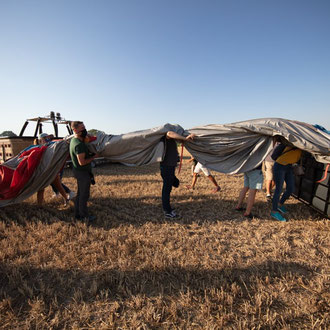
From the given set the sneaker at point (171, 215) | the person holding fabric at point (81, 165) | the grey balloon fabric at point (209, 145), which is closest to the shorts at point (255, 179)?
the grey balloon fabric at point (209, 145)

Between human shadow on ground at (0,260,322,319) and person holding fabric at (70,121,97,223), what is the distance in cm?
142

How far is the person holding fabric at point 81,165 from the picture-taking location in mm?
3394

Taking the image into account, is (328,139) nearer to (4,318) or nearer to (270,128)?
(270,128)

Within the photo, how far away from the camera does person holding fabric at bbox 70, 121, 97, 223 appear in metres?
3.39

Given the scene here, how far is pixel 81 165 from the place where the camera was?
3.44m

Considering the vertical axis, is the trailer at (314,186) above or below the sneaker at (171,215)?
above

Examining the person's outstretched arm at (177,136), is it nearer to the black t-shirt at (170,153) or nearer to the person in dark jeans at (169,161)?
the person in dark jeans at (169,161)

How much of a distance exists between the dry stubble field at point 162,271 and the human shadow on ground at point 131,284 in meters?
0.01

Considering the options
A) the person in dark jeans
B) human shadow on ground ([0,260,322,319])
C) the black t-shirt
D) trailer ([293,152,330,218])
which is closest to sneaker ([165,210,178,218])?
the person in dark jeans

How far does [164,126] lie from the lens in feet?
12.4

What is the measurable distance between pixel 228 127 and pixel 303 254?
98.1 inches

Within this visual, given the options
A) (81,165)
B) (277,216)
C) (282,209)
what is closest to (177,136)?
(81,165)

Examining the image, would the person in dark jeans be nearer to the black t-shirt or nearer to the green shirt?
the black t-shirt

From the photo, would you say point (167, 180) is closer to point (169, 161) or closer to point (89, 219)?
point (169, 161)
